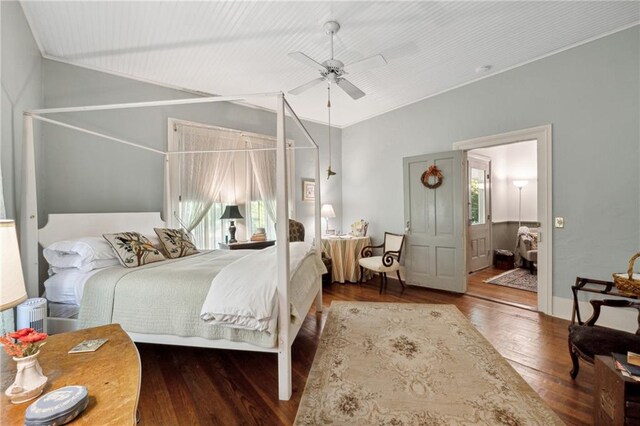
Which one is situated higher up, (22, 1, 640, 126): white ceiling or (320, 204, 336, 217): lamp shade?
(22, 1, 640, 126): white ceiling

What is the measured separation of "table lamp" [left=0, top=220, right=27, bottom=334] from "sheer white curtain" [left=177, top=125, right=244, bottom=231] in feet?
10.2

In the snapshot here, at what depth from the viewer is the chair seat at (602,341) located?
1.73 m

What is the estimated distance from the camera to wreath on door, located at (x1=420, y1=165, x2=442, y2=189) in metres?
4.17

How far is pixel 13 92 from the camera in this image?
2230 millimetres

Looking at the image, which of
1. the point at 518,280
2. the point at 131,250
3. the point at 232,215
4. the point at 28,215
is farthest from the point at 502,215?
the point at 28,215

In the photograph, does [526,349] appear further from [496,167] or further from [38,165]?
[38,165]

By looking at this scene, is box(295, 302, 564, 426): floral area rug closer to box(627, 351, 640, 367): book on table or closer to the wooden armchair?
box(627, 351, 640, 367): book on table

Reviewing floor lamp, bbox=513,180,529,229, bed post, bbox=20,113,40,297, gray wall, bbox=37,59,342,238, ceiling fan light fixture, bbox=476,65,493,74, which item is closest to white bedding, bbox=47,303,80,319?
bed post, bbox=20,113,40,297

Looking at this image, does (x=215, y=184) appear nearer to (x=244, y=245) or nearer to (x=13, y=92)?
(x=244, y=245)

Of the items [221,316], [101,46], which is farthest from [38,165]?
[221,316]

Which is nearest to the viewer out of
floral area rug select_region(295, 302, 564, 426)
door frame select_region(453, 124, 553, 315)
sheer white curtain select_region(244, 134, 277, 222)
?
floral area rug select_region(295, 302, 564, 426)

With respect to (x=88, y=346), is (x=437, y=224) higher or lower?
higher

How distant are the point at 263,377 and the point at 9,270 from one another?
5.73ft

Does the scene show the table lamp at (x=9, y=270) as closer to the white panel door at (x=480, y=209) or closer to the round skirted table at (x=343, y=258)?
the round skirted table at (x=343, y=258)
